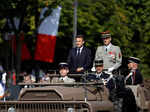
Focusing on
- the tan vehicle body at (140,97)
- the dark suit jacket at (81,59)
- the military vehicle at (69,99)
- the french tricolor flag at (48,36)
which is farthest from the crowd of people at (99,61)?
the french tricolor flag at (48,36)

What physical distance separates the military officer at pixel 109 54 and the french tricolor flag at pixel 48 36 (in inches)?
666

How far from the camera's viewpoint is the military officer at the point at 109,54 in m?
11.8

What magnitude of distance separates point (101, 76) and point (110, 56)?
0.87m

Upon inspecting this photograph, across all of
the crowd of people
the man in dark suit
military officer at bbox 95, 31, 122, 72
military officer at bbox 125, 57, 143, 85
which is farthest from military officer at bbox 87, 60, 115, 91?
military officer at bbox 125, 57, 143, 85

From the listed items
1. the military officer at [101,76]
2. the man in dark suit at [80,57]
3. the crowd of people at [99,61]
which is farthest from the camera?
the man in dark suit at [80,57]

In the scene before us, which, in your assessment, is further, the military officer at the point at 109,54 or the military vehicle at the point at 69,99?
the military officer at the point at 109,54

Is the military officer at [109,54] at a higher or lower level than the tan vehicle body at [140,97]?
higher

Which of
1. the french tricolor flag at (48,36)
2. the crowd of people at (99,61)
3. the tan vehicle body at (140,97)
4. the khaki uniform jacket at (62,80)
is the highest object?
the french tricolor flag at (48,36)

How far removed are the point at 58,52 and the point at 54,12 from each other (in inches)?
361

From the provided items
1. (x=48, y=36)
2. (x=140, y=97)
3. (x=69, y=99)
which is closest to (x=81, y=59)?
(x=140, y=97)

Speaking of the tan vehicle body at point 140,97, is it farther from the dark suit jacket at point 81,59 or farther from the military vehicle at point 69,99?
the dark suit jacket at point 81,59

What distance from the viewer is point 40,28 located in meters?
29.9

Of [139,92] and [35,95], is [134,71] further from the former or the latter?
[35,95]

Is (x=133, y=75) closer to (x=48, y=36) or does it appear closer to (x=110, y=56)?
(x=110, y=56)
